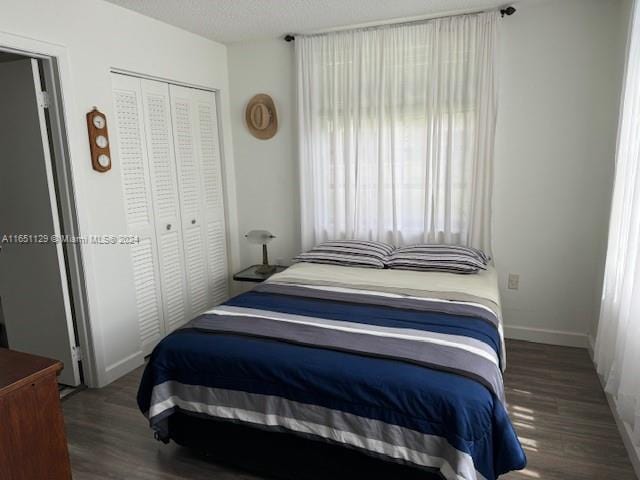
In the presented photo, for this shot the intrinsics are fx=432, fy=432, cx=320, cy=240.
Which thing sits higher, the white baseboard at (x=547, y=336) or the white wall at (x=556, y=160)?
the white wall at (x=556, y=160)

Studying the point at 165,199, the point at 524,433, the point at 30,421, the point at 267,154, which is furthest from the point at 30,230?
the point at 524,433

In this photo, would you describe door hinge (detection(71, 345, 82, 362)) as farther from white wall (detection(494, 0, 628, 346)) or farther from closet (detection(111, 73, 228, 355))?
white wall (detection(494, 0, 628, 346))

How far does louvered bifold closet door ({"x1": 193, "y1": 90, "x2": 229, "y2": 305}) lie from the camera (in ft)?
12.1

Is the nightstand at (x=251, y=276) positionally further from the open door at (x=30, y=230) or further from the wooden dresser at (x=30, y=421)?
Answer: the wooden dresser at (x=30, y=421)

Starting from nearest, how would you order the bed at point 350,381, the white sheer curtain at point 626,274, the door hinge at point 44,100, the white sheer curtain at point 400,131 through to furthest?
the bed at point 350,381
the white sheer curtain at point 626,274
the door hinge at point 44,100
the white sheer curtain at point 400,131

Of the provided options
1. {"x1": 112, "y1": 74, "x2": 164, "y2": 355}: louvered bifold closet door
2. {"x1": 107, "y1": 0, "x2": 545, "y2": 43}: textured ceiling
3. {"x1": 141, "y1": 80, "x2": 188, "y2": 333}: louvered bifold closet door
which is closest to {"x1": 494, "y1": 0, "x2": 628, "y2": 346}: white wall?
{"x1": 107, "y1": 0, "x2": 545, "y2": 43}: textured ceiling

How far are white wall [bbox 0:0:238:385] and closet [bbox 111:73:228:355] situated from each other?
111mm

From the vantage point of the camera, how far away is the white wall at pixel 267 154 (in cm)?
373

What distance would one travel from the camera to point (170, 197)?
3367 millimetres

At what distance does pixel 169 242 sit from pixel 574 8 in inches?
130

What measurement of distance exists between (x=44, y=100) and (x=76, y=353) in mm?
1561

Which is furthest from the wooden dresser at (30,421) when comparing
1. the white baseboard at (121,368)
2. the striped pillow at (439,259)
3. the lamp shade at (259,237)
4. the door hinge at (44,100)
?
the lamp shade at (259,237)

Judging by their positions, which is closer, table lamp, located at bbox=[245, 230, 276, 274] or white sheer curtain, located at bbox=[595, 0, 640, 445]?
white sheer curtain, located at bbox=[595, 0, 640, 445]

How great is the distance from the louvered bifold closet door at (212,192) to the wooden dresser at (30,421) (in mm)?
2417
